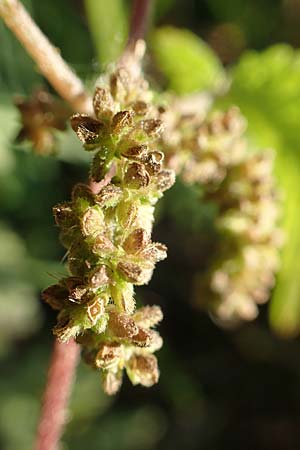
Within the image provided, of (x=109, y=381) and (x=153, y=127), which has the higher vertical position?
(x=153, y=127)

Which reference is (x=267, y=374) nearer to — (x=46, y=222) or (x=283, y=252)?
(x=46, y=222)

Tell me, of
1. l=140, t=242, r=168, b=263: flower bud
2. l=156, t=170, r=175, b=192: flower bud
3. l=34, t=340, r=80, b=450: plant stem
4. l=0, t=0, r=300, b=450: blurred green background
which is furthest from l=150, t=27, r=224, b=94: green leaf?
l=140, t=242, r=168, b=263: flower bud

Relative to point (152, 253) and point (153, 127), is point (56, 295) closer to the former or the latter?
point (152, 253)

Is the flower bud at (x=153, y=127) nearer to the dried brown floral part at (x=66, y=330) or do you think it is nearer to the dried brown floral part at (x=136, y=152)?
the dried brown floral part at (x=136, y=152)

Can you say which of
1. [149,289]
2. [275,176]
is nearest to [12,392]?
[149,289]

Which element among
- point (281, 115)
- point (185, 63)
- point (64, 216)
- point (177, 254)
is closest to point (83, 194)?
point (64, 216)

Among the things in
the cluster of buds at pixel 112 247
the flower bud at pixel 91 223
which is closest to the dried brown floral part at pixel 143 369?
the cluster of buds at pixel 112 247
